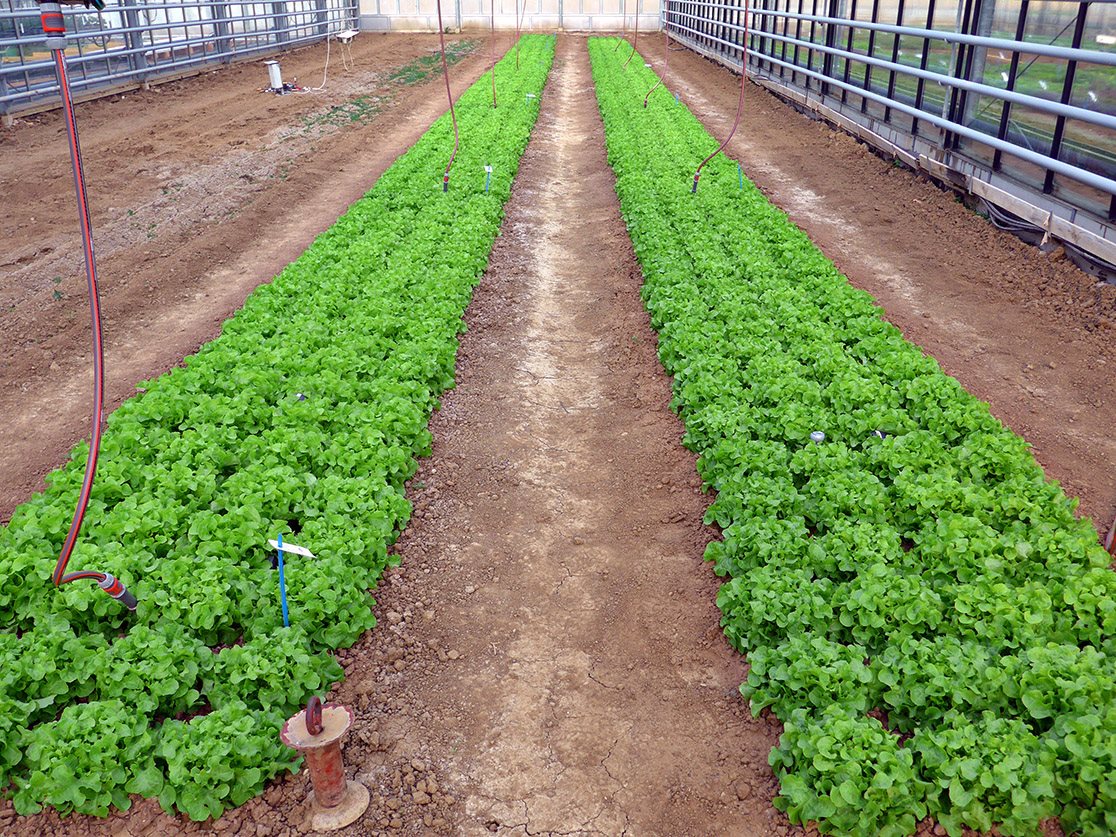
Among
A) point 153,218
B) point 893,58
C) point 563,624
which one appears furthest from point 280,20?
point 563,624

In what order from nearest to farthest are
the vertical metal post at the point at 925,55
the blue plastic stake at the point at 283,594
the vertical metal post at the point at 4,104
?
the blue plastic stake at the point at 283,594, the vertical metal post at the point at 925,55, the vertical metal post at the point at 4,104

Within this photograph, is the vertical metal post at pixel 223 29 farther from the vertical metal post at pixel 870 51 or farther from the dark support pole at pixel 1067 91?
the dark support pole at pixel 1067 91

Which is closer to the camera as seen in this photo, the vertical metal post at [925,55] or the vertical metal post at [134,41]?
the vertical metal post at [925,55]

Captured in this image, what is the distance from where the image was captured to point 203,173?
17.2 meters

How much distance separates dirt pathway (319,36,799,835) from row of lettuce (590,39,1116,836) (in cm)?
31

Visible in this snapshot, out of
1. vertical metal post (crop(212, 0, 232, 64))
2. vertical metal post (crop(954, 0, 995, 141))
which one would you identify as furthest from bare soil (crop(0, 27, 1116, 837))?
vertical metal post (crop(212, 0, 232, 64))

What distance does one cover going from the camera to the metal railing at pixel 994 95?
1102 cm

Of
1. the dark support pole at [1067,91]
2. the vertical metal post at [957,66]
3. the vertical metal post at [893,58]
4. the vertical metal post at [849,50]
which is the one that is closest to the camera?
the dark support pole at [1067,91]

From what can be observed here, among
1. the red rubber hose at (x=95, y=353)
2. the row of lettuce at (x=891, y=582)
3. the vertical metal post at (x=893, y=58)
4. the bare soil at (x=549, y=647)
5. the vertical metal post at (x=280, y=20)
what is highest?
the vertical metal post at (x=280, y=20)

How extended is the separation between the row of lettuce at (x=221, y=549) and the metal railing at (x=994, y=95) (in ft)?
27.7

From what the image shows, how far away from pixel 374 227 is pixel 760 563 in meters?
9.04

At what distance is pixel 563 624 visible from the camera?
5.71 metres

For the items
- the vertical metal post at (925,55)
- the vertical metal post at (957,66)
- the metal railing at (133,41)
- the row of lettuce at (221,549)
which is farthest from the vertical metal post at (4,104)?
the vertical metal post at (957,66)

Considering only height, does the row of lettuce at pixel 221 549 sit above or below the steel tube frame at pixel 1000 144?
below
